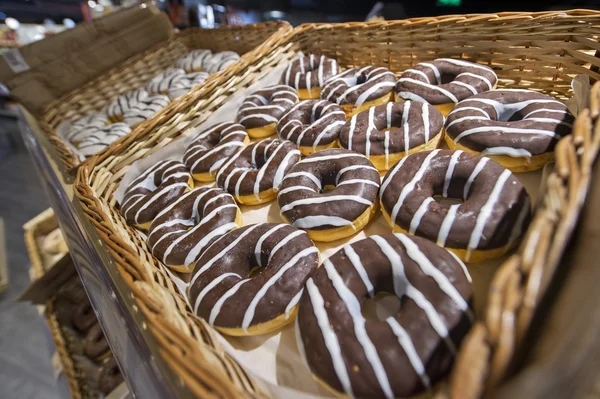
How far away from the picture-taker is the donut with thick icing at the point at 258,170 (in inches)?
60.9

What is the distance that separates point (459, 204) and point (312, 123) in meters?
0.91

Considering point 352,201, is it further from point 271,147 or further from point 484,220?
point 271,147

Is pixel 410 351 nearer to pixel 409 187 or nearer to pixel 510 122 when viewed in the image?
pixel 409 187

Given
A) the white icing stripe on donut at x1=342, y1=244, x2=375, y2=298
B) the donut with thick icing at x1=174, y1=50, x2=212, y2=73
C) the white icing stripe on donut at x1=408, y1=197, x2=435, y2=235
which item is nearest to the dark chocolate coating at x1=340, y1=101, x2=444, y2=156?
the white icing stripe on donut at x1=408, y1=197, x2=435, y2=235

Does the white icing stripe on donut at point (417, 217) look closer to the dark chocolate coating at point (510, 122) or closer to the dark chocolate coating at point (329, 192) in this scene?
the dark chocolate coating at point (329, 192)

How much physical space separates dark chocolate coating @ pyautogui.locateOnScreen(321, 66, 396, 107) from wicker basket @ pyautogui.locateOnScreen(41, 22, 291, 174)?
63 cm

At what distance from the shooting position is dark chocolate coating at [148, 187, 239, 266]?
1.36 metres

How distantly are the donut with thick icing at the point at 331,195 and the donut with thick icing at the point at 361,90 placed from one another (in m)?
0.47

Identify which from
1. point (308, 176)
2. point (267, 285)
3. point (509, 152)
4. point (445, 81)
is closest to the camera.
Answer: point (267, 285)

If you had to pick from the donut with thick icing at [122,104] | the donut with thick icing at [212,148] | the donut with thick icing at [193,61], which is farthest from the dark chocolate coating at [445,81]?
the donut with thick icing at [122,104]

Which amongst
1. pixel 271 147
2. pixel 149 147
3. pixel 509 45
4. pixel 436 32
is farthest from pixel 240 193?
pixel 509 45

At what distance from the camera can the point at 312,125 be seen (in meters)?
1.71

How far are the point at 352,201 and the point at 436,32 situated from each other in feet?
3.74

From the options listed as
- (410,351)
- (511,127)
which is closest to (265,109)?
(511,127)
